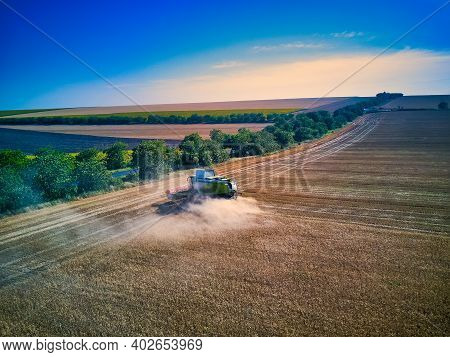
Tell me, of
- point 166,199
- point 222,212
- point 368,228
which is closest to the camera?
point 368,228

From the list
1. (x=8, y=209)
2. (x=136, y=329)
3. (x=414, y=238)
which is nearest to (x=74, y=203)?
(x=8, y=209)

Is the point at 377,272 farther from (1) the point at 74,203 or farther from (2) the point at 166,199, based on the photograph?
(1) the point at 74,203

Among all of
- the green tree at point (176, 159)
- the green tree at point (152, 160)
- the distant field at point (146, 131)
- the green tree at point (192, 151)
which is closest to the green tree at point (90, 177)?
the green tree at point (152, 160)

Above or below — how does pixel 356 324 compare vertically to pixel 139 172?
below

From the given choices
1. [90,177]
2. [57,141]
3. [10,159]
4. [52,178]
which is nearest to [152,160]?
[90,177]

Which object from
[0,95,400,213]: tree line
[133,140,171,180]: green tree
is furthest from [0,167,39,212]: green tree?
[133,140,171,180]: green tree

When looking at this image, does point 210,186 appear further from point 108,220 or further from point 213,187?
point 108,220

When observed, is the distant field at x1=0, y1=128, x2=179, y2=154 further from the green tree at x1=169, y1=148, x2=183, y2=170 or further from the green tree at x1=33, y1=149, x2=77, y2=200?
the green tree at x1=33, y1=149, x2=77, y2=200
